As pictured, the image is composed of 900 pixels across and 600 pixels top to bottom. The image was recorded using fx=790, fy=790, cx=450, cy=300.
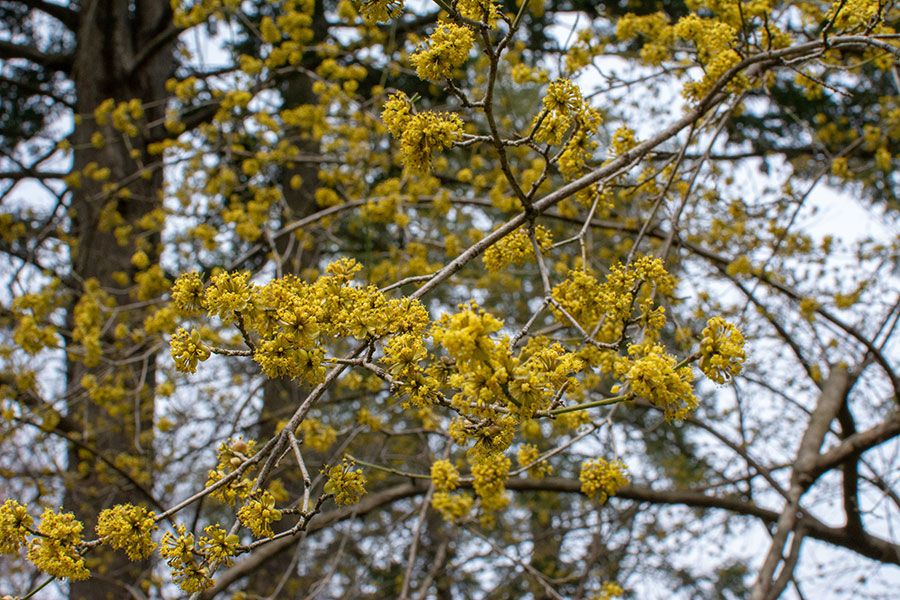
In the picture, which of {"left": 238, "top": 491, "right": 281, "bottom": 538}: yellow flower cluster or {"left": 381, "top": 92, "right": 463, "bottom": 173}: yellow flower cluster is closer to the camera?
{"left": 238, "top": 491, "right": 281, "bottom": 538}: yellow flower cluster

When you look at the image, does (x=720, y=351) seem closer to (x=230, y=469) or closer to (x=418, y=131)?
(x=418, y=131)

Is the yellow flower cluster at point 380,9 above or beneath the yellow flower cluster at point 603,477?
above

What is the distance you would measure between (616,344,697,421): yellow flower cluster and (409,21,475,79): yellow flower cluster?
1.00m

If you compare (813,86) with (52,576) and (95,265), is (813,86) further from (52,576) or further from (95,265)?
(95,265)

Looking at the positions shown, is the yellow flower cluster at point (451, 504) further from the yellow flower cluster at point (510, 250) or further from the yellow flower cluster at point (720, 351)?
the yellow flower cluster at point (720, 351)

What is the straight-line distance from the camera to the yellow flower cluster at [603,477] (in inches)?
113

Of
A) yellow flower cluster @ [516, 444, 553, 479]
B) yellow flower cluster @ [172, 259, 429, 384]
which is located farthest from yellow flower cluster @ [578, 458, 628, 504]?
yellow flower cluster @ [172, 259, 429, 384]

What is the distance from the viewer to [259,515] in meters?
2.04

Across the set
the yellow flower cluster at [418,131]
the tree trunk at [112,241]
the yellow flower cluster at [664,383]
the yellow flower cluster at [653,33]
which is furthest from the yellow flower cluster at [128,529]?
the tree trunk at [112,241]

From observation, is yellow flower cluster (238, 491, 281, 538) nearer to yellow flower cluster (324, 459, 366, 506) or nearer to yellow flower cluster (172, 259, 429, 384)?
yellow flower cluster (324, 459, 366, 506)

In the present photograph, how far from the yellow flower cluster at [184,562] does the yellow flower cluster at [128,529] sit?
0.31ft

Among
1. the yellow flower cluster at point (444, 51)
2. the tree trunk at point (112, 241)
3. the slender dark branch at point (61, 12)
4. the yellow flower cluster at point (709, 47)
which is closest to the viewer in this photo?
the yellow flower cluster at point (444, 51)

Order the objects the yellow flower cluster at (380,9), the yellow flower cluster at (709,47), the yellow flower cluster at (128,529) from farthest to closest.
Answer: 1. the yellow flower cluster at (709,47)
2. the yellow flower cluster at (380,9)
3. the yellow flower cluster at (128,529)

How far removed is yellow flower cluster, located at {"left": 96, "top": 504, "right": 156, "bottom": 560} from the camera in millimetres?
2041
